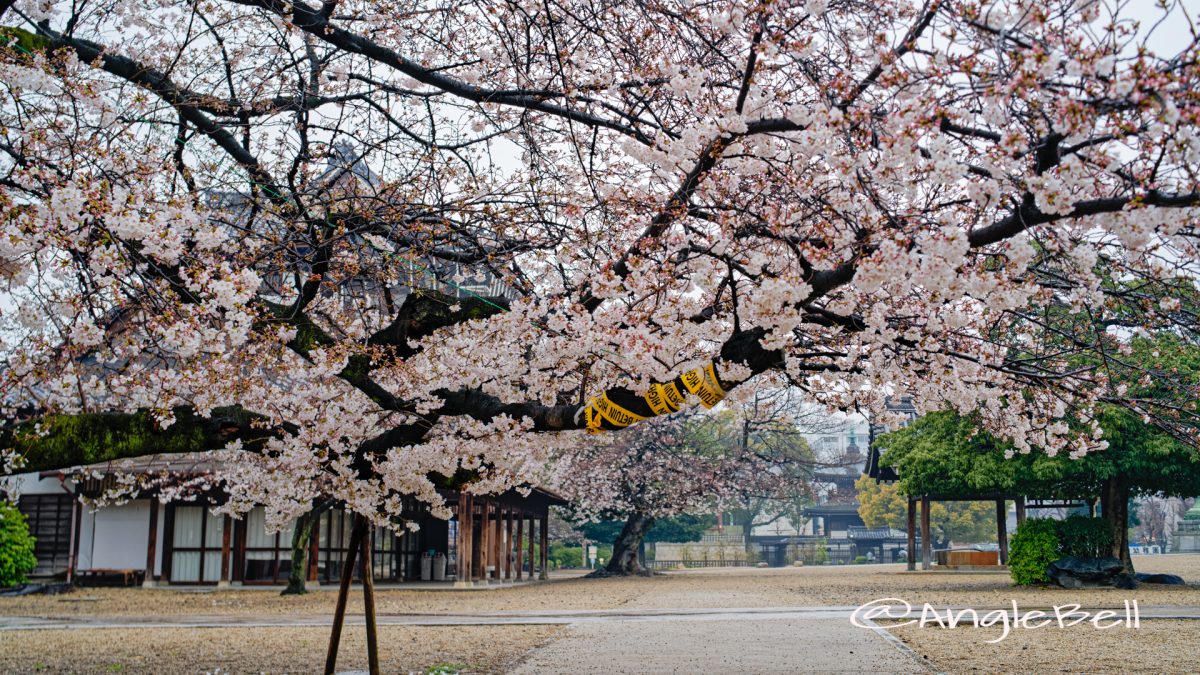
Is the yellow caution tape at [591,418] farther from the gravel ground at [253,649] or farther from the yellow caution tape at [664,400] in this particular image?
the gravel ground at [253,649]

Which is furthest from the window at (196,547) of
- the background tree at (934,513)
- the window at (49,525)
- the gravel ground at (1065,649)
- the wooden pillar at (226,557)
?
the background tree at (934,513)

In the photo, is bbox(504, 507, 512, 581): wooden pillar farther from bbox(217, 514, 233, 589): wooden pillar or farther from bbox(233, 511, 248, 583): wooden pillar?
bbox(217, 514, 233, 589): wooden pillar

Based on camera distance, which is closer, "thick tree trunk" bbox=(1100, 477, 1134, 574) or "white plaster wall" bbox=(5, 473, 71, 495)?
"thick tree trunk" bbox=(1100, 477, 1134, 574)

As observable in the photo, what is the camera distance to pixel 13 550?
19547 millimetres

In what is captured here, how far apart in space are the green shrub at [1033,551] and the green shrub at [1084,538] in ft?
0.69

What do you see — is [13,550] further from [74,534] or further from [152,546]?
[152,546]

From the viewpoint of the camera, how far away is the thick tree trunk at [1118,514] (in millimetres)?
19203

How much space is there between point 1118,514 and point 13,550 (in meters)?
22.3

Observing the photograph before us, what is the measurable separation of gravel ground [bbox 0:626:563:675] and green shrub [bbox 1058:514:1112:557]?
1260 centimetres

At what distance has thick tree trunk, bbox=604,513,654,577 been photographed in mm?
31875

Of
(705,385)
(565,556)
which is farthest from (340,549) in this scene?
(565,556)

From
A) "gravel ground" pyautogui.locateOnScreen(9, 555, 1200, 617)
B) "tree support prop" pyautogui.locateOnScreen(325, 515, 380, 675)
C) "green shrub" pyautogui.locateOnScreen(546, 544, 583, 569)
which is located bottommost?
"green shrub" pyautogui.locateOnScreen(546, 544, 583, 569)

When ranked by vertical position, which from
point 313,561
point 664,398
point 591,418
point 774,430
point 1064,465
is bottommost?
point 313,561

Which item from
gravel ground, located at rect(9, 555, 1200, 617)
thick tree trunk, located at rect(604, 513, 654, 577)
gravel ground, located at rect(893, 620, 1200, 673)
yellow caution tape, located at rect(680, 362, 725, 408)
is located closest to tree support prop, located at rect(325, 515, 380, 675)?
yellow caution tape, located at rect(680, 362, 725, 408)
